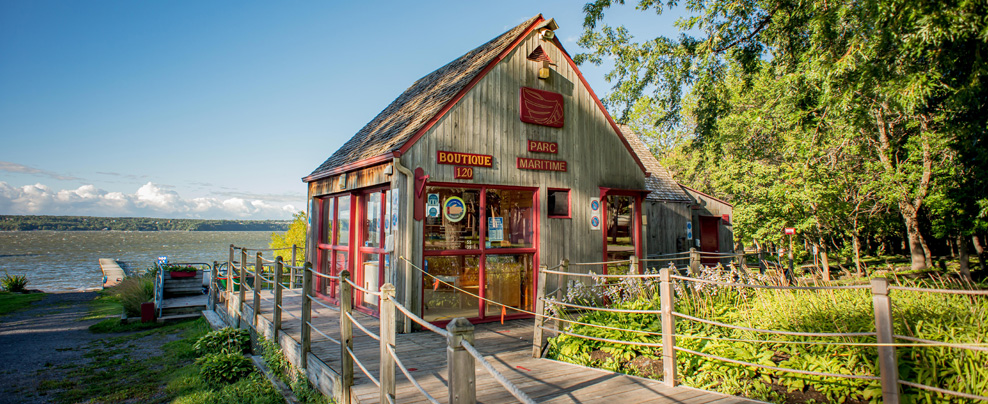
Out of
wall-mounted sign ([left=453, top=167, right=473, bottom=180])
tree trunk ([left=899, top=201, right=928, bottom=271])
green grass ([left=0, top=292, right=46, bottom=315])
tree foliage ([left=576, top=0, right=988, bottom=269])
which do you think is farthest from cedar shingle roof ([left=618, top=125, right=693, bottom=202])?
green grass ([left=0, top=292, right=46, bottom=315])

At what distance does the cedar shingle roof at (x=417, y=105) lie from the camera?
29.7 ft

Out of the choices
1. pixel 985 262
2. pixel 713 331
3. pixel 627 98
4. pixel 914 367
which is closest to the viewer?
pixel 914 367

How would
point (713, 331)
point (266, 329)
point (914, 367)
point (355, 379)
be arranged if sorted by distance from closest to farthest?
1. point (914, 367)
2. point (355, 379)
3. point (713, 331)
4. point (266, 329)

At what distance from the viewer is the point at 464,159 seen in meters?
8.83

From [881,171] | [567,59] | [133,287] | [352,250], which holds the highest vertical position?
[567,59]

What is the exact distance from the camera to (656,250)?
61.5 ft

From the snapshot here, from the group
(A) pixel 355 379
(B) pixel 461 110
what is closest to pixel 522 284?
(B) pixel 461 110

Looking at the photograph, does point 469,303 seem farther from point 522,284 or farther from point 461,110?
point 461,110

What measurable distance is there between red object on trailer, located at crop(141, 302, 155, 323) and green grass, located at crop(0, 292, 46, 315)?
721 cm

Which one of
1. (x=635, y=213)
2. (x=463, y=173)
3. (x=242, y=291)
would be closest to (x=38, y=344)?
(x=242, y=291)

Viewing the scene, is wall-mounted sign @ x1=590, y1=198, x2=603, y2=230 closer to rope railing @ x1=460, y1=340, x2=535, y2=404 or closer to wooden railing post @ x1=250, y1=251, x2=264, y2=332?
wooden railing post @ x1=250, y1=251, x2=264, y2=332

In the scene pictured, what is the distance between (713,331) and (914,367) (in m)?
2.05

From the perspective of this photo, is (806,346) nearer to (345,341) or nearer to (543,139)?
(345,341)

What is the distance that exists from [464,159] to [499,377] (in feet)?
21.4
